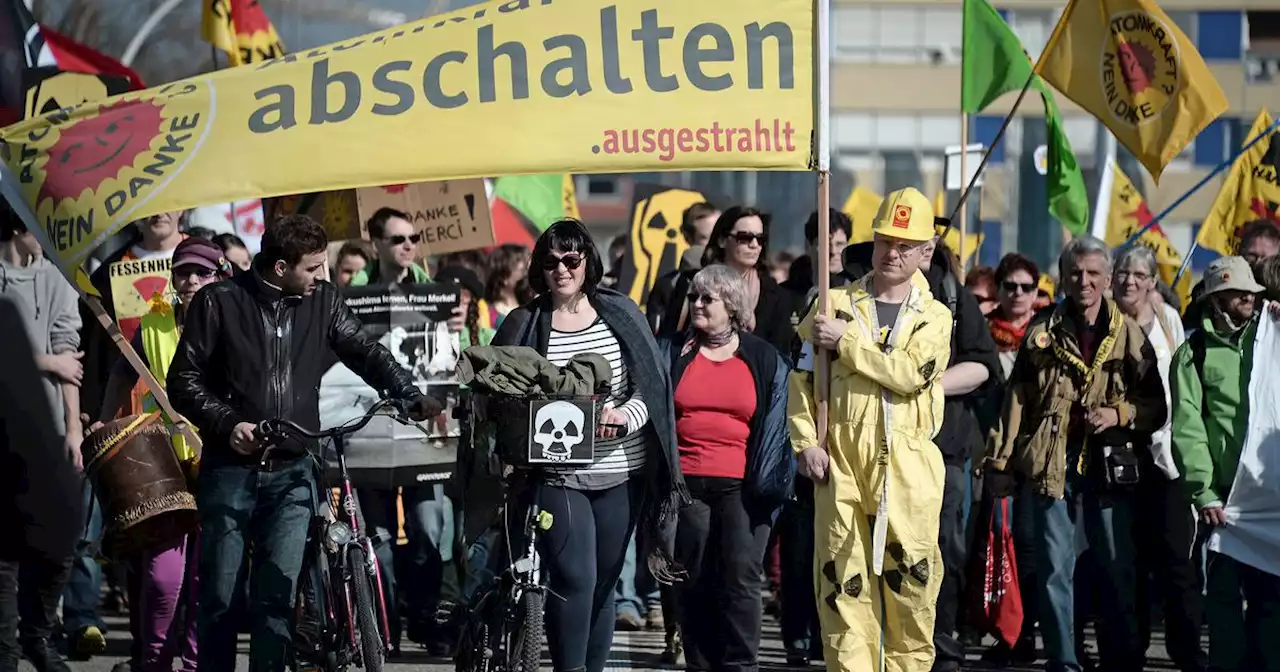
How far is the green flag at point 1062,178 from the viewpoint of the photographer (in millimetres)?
14188

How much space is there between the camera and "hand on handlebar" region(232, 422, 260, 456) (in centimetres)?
809

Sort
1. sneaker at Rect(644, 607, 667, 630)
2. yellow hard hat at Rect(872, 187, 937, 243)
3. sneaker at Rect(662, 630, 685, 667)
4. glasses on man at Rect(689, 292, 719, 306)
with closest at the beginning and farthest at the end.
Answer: yellow hard hat at Rect(872, 187, 937, 243), glasses on man at Rect(689, 292, 719, 306), sneaker at Rect(662, 630, 685, 667), sneaker at Rect(644, 607, 667, 630)

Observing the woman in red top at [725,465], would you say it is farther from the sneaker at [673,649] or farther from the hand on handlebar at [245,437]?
the hand on handlebar at [245,437]

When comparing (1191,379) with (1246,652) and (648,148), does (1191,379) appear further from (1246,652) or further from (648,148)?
(648,148)

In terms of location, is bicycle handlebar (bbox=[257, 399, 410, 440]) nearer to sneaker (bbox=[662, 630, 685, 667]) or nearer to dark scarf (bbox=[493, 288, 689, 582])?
dark scarf (bbox=[493, 288, 689, 582])

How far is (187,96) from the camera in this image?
340 inches

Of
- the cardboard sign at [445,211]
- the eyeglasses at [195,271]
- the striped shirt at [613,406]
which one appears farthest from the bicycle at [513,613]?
the cardboard sign at [445,211]

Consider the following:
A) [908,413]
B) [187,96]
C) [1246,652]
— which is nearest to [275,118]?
[187,96]

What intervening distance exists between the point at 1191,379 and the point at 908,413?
1.76 meters

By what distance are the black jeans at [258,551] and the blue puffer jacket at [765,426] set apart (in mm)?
1791

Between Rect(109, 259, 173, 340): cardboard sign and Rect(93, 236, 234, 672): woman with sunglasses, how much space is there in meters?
0.45

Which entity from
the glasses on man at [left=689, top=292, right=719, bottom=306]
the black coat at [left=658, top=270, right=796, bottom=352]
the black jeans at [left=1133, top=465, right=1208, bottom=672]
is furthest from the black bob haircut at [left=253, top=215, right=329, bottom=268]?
the black jeans at [left=1133, top=465, right=1208, bottom=672]

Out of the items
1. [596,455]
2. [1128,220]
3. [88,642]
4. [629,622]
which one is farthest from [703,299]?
[1128,220]

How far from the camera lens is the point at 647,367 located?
8492 millimetres
